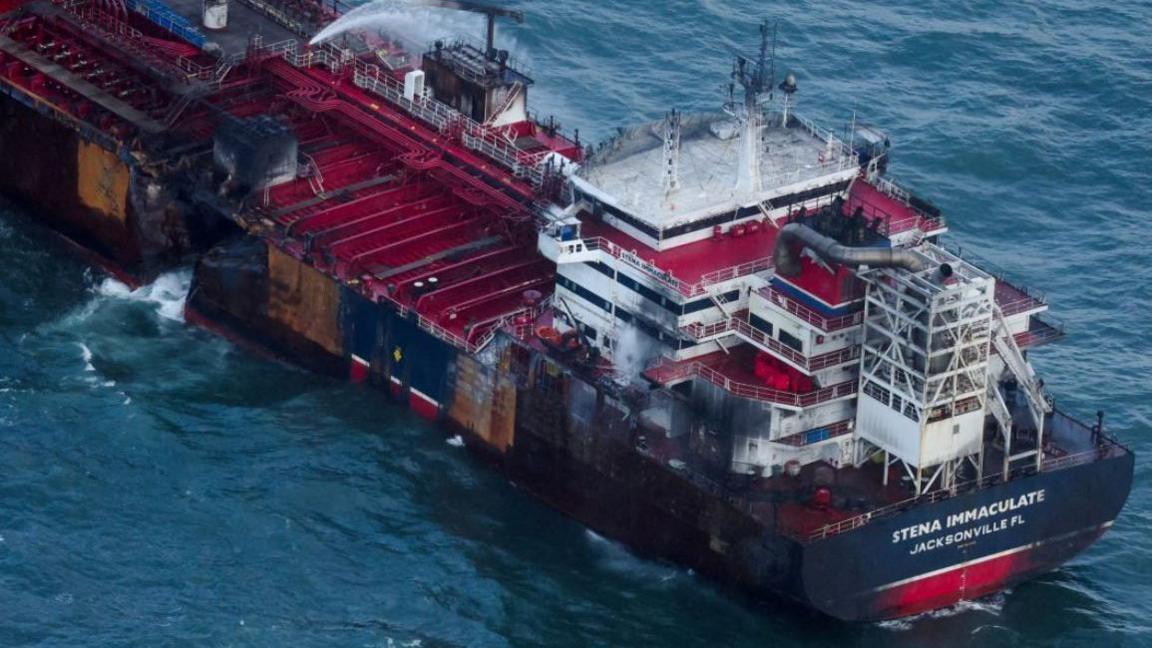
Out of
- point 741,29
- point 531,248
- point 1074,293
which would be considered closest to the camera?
point 531,248

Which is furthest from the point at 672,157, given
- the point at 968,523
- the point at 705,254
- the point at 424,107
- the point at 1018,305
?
the point at 424,107

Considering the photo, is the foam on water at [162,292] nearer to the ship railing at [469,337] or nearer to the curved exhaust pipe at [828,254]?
the ship railing at [469,337]

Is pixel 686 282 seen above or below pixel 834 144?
below

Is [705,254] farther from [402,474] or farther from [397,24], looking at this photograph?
[397,24]

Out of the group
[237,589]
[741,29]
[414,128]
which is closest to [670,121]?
[414,128]

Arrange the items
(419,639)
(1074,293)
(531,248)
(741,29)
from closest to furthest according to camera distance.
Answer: (419,639), (531,248), (1074,293), (741,29)

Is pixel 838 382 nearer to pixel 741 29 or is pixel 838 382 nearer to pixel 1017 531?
pixel 1017 531

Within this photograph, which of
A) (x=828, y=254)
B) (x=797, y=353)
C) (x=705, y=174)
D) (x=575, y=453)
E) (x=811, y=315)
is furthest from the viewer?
(x=705, y=174)
